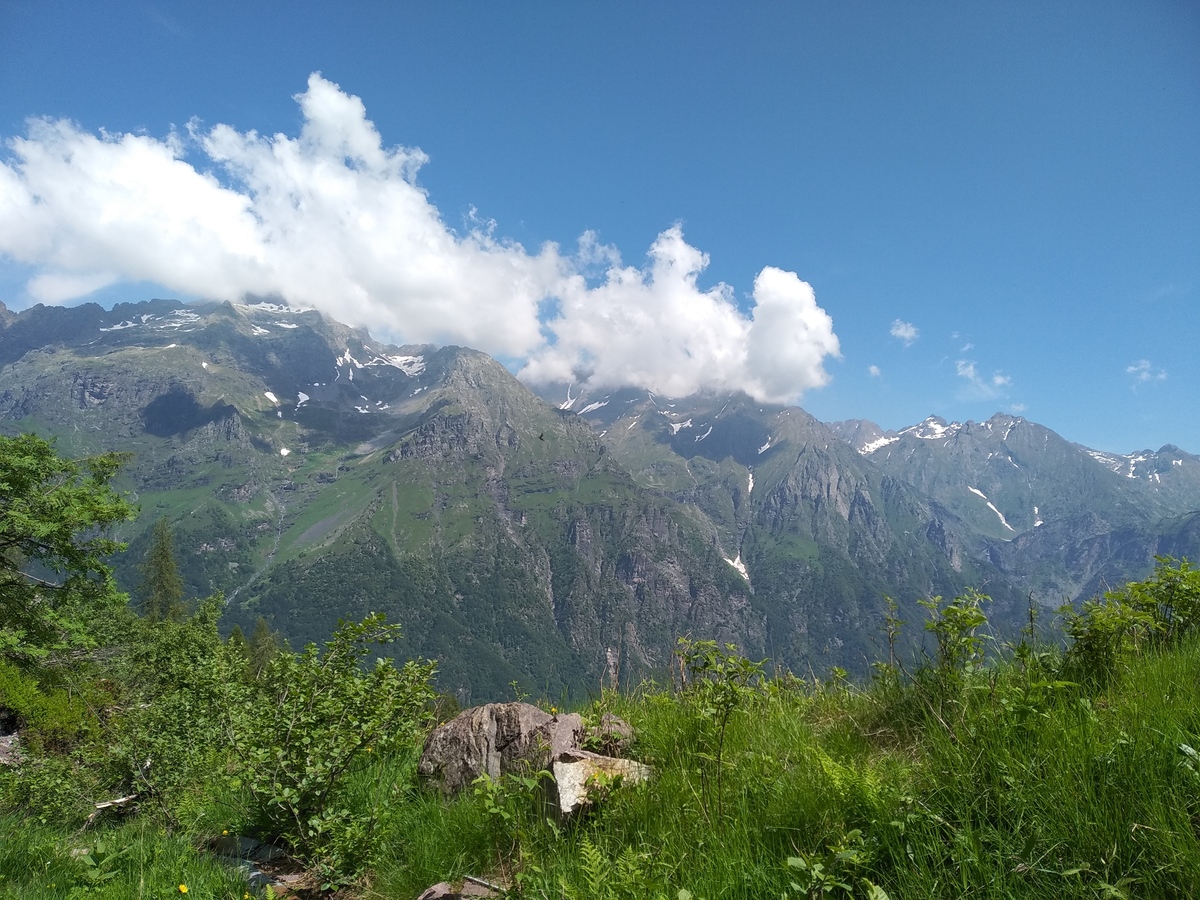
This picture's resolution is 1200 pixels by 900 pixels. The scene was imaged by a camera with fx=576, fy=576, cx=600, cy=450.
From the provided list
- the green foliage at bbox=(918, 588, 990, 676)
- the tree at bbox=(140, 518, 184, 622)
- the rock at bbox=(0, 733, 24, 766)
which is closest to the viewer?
the green foliage at bbox=(918, 588, 990, 676)

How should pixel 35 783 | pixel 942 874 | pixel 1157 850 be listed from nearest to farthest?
pixel 1157 850, pixel 942 874, pixel 35 783

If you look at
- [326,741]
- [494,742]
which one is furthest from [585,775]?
[326,741]

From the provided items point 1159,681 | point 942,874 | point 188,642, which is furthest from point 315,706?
point 188,642

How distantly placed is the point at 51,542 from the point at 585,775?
2601 cm

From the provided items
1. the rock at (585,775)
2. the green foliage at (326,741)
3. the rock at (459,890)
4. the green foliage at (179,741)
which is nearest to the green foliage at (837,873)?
the rock at (585,775)

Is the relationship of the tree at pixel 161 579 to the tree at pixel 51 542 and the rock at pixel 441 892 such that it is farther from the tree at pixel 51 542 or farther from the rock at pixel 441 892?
the rock at pixel 441 892

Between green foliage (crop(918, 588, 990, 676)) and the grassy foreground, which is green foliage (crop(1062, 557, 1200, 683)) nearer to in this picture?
the grassy foreground

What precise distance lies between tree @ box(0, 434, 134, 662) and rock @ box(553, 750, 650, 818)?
24.0 metres

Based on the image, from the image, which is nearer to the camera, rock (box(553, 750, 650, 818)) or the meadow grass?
the meadow grass

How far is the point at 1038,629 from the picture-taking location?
6.55 metres

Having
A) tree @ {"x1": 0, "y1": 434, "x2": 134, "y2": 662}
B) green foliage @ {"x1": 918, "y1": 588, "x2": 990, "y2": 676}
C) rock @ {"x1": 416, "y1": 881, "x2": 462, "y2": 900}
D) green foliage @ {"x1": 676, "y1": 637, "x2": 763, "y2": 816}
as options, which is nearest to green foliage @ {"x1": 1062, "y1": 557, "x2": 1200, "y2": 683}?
green foliage @ {"x1": 918, "y1": 588, "x2": 990, "y2": 676}

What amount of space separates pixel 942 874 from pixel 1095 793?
39.4 inches

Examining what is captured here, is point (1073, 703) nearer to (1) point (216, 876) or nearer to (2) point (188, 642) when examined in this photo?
(1) point (216, 876)

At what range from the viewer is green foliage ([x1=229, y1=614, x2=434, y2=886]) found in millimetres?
5672
